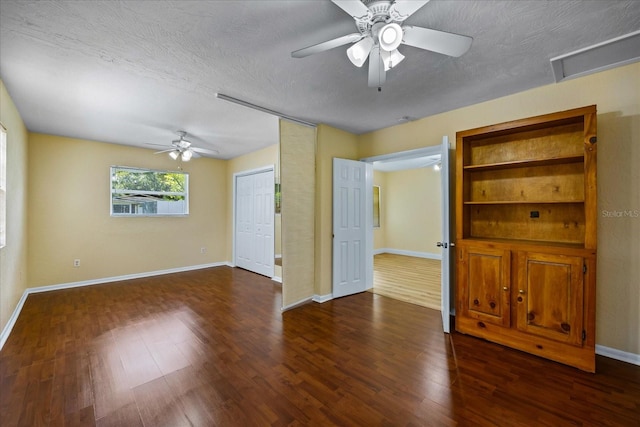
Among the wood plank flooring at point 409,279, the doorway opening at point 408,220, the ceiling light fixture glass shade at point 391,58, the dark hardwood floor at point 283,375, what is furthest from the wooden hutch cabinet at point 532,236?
the doorway opening at point 408,220

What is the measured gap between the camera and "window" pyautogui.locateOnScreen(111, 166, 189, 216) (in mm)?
4914

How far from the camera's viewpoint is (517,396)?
185cm

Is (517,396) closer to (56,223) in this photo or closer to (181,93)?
(181,93)

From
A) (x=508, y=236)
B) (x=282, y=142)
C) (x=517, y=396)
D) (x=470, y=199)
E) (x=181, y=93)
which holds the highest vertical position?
(x=181, y=93)

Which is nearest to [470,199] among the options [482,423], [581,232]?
[581,232]

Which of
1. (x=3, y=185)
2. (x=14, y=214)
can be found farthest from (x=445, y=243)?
(x=14, y=214)

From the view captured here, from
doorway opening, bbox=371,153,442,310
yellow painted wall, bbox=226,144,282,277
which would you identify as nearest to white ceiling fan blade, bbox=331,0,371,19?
yellow painted wall, bbox=226,144,282,277

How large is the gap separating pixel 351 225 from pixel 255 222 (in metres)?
2.35

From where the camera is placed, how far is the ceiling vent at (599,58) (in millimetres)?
1982

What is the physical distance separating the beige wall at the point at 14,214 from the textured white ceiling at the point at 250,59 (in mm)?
243

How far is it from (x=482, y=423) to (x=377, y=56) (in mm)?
2416

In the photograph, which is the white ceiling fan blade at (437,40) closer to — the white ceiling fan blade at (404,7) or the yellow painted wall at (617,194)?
the white ceiling fan blade at (404,7)

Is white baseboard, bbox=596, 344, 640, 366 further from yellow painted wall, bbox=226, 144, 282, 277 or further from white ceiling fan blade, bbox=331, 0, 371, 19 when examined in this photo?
yellow painted wall, bbox=226, 144, 282, 277

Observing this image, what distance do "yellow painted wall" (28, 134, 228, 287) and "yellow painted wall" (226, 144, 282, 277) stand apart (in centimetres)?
61
